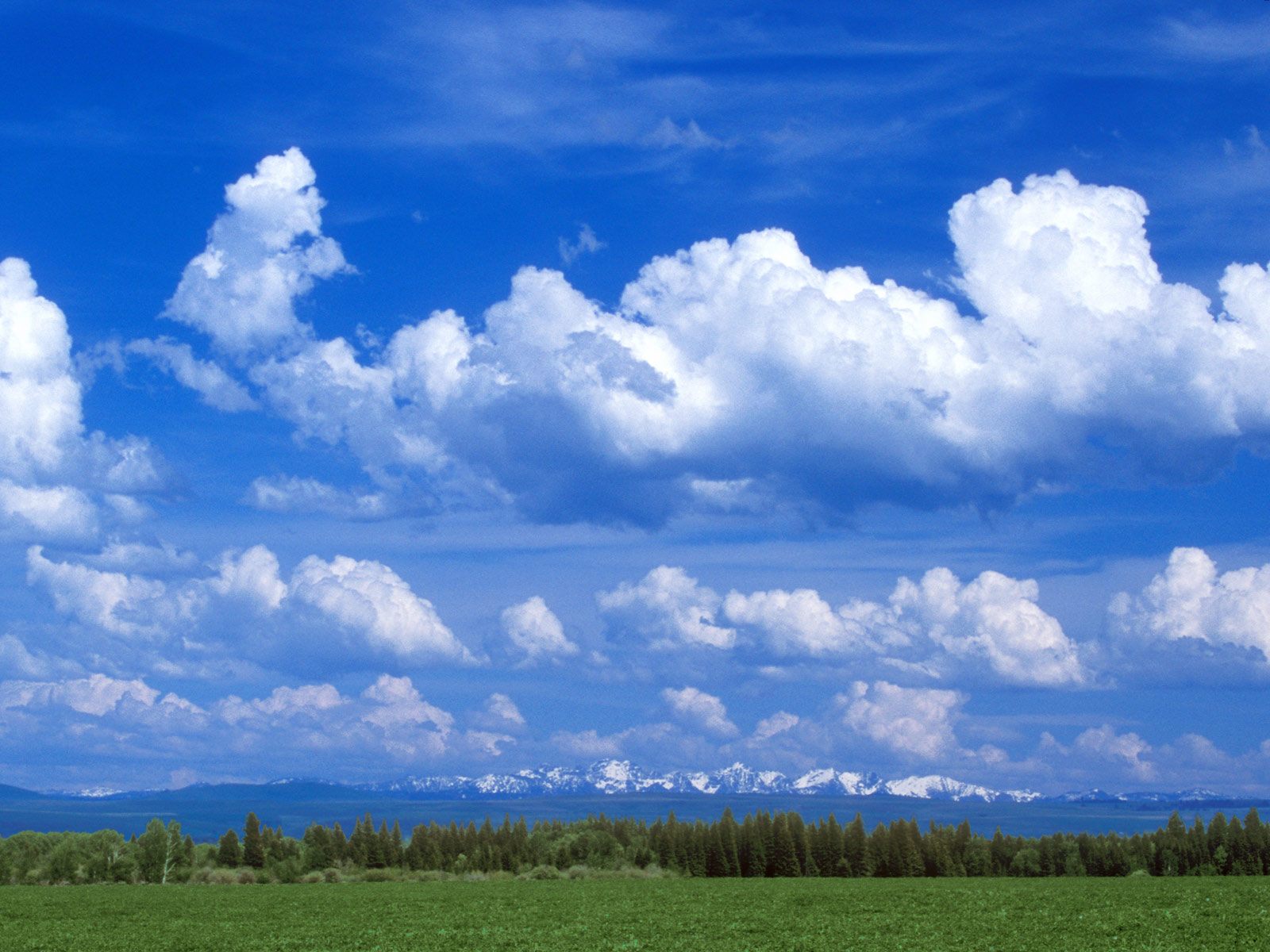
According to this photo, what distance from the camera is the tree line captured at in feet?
598

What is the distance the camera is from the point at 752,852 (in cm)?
19562

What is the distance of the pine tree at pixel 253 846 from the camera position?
183500mm

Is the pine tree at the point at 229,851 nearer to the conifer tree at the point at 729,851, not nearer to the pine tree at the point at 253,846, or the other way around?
the pine tree at the point at 253,846

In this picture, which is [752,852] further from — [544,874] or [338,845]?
[338,845]

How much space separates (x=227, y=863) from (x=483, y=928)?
118m

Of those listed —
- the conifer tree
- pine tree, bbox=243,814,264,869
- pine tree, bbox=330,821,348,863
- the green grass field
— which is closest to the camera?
the green grass field

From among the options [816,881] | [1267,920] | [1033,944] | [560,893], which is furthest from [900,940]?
[816,881]

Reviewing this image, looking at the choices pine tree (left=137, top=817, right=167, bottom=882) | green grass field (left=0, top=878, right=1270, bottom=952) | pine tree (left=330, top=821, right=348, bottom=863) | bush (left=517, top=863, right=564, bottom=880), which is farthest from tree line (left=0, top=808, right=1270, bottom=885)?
green grass field (left=0, top=878, right=1270, bottom=952)

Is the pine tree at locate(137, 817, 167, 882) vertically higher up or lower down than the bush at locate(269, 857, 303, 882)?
higher up

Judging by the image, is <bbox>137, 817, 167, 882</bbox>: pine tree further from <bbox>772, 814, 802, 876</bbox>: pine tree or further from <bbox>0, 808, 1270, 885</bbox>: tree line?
<bbox>772, 814, 802, 876</bbox>: pine tree

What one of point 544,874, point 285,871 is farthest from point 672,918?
point 285,871

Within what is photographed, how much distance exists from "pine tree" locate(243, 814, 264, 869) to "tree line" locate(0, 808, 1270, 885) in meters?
0.15

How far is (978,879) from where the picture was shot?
12925 cm

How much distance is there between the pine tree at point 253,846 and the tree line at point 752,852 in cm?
15
